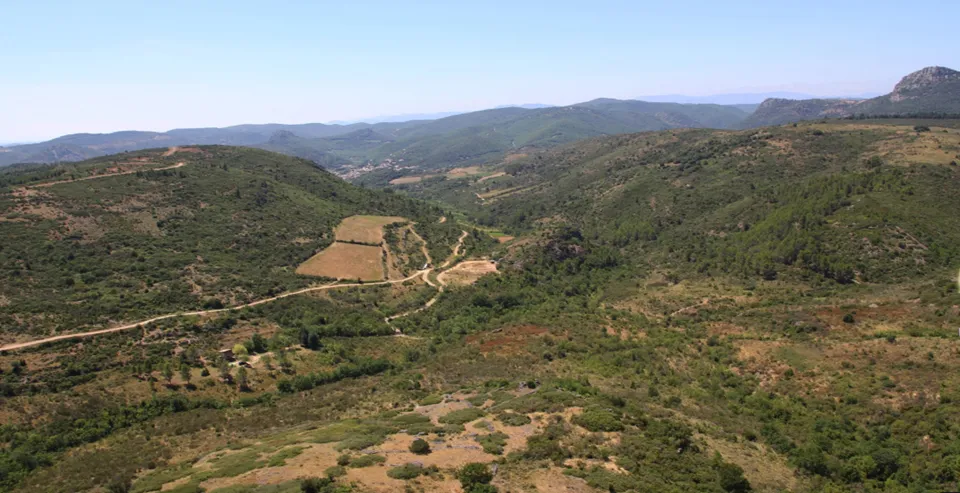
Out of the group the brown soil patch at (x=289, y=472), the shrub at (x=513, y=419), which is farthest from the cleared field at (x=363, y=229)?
the brown soil patch at (x=289, y=472)

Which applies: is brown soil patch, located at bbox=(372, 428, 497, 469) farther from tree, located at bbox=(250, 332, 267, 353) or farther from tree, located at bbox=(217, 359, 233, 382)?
tree, located at bbox=(250, 332, 267, 353)

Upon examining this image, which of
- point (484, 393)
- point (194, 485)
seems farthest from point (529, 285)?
point (194, 485)

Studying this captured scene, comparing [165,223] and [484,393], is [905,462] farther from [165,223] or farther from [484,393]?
[165,223]

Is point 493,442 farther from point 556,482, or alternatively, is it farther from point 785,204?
point 785,204

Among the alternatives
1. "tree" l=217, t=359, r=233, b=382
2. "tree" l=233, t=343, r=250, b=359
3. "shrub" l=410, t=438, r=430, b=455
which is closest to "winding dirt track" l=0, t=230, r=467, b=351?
"tree" l=233, t=343, r=250, b=359

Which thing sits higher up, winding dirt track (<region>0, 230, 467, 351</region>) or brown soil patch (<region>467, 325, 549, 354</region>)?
winding dirt track (<region>0, 230, 467, 351</region>)

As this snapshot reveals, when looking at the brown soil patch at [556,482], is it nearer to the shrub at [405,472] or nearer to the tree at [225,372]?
the shrub at [405,472]
